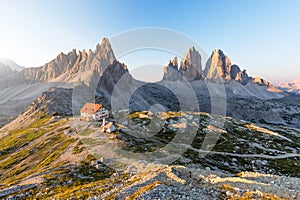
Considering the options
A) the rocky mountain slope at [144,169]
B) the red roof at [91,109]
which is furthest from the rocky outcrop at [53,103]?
the rocky mountain slope at [144,169]

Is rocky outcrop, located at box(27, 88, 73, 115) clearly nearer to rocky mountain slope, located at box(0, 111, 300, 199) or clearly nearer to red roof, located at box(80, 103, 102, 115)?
red roof, located at box(80, 103, 102, 115)

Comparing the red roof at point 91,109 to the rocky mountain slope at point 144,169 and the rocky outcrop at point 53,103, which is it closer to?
the rocky mountain slope at point 144,169

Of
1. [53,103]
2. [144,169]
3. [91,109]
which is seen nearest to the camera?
[144,169]

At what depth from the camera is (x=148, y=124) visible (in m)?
104

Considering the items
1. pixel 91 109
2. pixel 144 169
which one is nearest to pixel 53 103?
pixel 91 109

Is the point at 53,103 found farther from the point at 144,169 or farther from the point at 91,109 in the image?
the point at 144,169

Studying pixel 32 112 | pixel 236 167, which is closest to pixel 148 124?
pixel 236 167

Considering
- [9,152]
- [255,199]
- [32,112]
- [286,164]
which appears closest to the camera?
[255,199]

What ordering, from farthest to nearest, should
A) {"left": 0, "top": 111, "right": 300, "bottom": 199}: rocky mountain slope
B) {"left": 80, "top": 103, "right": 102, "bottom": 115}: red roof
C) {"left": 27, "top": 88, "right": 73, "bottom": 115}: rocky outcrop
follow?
{"left": 27, "top": 88, "right": 73, "bottom": 115}: rocky outcrop < {"left": 80, "top": 103, "right": 102, "bottom": 115}: red roof < {"left": 0, "top": 111, "right": 300, "bottom": 199}: rocky mountain slope

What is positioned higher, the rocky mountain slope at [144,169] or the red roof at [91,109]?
the red roof at [91,109]

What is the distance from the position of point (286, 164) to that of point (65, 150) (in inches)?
3527

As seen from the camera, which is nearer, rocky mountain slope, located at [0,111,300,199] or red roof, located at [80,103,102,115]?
rocky mountain slope, located at [0,111,300,199]

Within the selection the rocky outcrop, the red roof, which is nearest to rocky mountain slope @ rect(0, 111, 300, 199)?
the red roof

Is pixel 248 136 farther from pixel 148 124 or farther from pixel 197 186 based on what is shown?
pixel 197 186
